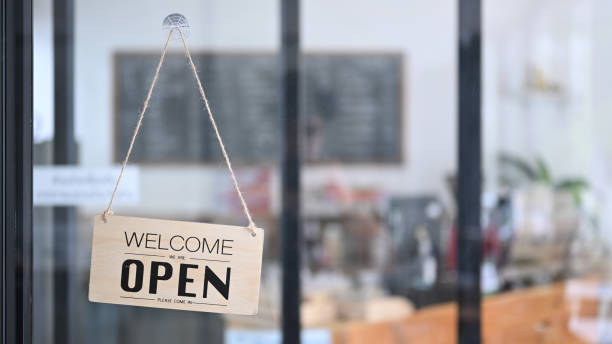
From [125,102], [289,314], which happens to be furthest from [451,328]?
[125,102]

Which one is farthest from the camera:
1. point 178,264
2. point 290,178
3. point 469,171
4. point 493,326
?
point 493,326

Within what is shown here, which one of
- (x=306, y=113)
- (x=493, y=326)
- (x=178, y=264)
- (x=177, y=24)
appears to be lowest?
(x=493, y=326)

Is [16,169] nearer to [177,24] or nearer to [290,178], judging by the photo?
[177,24]

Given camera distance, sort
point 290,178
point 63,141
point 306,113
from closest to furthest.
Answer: point 63,141, point 290,178, point 306,113

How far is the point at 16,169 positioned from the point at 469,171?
1063mm

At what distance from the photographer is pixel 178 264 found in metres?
0.57

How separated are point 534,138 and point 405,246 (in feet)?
2.43

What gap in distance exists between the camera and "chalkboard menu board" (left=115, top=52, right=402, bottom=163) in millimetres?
2499

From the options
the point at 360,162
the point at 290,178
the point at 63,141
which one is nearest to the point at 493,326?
the point at 290,178

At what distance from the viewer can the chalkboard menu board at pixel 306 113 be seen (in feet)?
8.20

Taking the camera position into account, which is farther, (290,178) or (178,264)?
(290,178)

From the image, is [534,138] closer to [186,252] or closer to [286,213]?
[286,213]

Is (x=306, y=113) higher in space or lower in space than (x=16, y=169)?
higher

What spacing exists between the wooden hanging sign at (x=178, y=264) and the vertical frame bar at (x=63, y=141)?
0.55 meters
